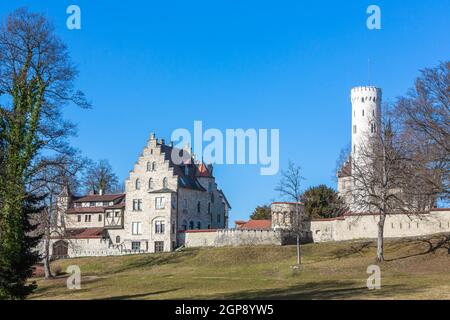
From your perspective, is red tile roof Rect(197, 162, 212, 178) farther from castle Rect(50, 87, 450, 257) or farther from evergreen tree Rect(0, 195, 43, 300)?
evergreen tree Rect(0, 195, 43, 300)

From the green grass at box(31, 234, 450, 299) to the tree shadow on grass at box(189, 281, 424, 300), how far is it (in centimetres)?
4

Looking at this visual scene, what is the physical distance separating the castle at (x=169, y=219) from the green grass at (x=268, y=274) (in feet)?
13.0

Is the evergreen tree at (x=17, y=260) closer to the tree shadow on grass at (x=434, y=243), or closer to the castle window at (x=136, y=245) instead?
the tree shadow on grass at (x=434, y=243)

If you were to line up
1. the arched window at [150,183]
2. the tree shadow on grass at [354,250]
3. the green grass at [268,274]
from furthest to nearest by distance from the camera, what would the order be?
the arched window at [150,183], the tree shadow on grass at [354,250], the green grass at [268,274]

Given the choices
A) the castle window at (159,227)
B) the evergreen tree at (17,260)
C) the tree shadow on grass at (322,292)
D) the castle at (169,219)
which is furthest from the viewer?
the castle window at (159,227)

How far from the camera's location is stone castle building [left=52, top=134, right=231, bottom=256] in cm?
7306

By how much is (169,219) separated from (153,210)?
2.59 m

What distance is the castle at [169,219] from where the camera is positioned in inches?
2501

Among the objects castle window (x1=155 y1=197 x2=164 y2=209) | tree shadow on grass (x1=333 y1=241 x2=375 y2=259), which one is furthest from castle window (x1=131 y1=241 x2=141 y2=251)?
tree shadow on grass (x1=333 y1=241 x2=375 y2=259)

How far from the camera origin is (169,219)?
72.5 m

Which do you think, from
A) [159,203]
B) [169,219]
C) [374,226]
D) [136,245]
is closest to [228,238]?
[169,219]

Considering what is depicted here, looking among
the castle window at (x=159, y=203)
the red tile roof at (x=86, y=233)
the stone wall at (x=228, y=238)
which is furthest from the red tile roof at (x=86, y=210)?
the stone wall at (x=228, y=238)
